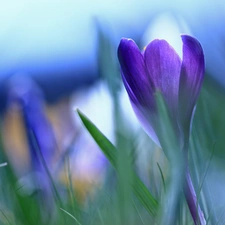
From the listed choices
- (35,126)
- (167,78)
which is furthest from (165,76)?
(35,126)

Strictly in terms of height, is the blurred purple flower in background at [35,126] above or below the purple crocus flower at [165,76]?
below

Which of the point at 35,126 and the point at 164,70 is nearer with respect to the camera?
the point at 164,70

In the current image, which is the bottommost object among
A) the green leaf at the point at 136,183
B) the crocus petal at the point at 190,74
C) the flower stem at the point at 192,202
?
the flower stem at the point at 192,202

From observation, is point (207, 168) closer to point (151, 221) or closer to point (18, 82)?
point (151, 221)

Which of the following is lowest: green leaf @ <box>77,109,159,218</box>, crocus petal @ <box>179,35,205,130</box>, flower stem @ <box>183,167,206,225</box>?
flower stem @ <box>183,167,206,225</box>

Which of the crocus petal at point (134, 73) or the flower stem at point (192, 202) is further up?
the crocus petal at point (134, 73)

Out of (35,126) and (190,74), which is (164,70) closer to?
(190,74)

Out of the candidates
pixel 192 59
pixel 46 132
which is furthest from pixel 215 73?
pixel 46 132
